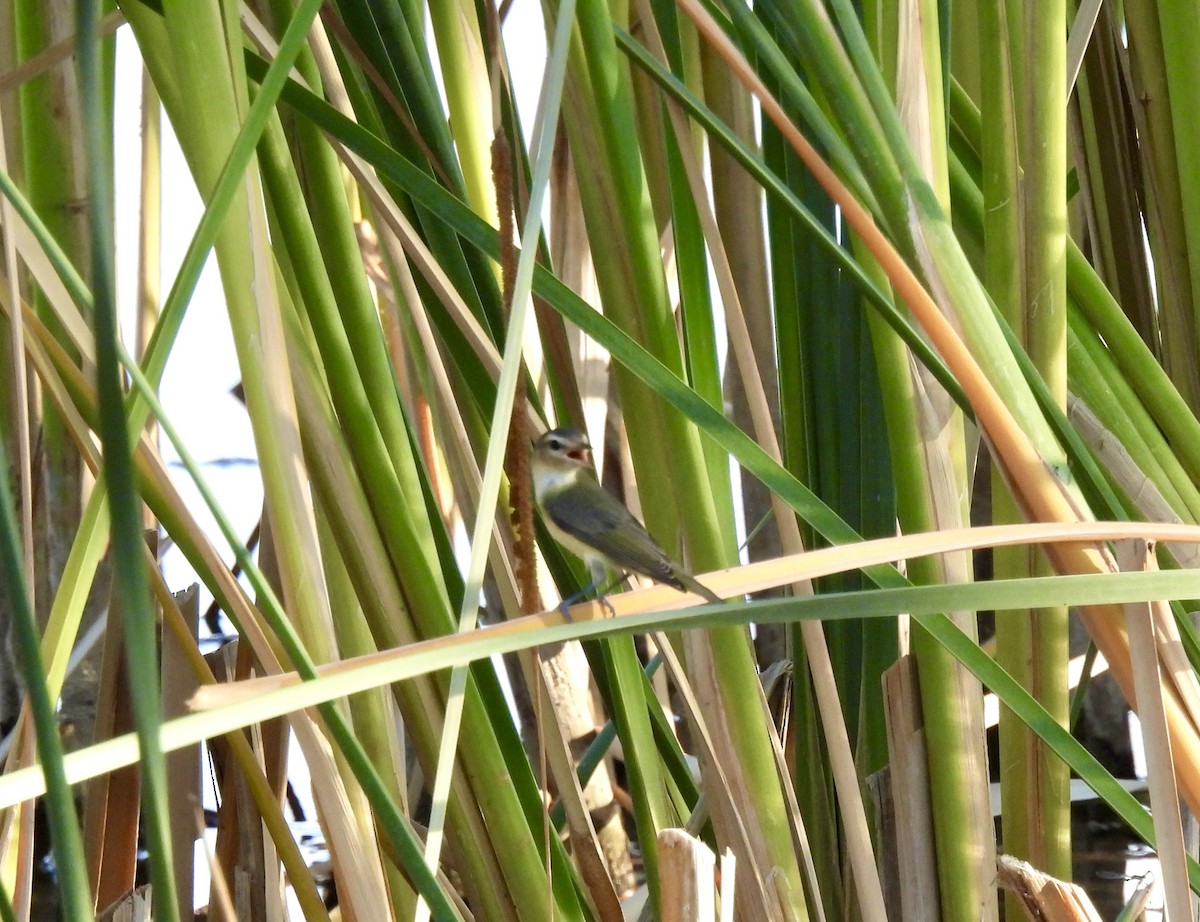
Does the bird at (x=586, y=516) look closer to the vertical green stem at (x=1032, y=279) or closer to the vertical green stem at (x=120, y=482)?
the vertical green stem at (x=1032, y=279)

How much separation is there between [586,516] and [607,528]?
10cm

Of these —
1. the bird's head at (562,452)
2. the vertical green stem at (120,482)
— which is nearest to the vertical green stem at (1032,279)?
the bird's head at (562,452)

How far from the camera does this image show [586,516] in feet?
4.99

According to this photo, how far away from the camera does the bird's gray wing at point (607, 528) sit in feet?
3.99

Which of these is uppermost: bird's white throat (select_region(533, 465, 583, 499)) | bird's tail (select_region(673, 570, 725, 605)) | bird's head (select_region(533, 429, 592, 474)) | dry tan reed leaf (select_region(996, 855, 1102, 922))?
bird's head (select_region(533, 429, 592, 474))

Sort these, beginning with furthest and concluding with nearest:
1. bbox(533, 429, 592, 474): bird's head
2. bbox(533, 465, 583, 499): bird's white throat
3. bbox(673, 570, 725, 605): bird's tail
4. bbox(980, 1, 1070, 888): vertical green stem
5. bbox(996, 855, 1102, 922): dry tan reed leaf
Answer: bbox(533, 465, 583, 499): bird's white throat < bbox(533, 429, 592, 474): bird's head < bbox(980, 1, 1070, 888): vertical green stem < bbox(996, 855, 1102, 922): dry tan reed leaf < bbox(673, 570, 725, 605): bird's tail

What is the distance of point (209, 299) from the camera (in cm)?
299

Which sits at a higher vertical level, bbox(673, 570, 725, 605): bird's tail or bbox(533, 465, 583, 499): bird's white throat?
bbox(533, 465, 583, 499): bird's white throat

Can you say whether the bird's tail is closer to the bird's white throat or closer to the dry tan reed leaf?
the dry tan reed leaf

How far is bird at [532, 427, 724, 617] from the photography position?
4.06ft

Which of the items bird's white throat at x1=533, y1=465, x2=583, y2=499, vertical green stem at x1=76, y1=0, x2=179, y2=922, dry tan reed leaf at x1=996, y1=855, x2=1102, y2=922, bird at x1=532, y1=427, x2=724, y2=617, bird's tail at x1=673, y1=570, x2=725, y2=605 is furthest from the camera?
bird's white throat at x1=533, y1=465, x2=583, y2=499

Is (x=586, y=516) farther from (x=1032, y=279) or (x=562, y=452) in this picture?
(x=1032, y=279)

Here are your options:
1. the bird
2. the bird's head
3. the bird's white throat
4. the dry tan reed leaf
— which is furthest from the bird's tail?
the bird's white throat

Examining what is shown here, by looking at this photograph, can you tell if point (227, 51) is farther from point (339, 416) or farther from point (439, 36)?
point (439, 36)
